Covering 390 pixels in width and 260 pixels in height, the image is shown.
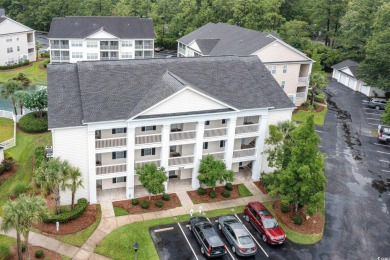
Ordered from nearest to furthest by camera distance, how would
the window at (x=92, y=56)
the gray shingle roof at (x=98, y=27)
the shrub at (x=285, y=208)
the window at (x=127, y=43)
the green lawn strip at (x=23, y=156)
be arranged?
the shrub at (x=285, y=208) → the green lawn strip at (x=23, y=156) → the gray shingle roof at (x=98, y=27) → the window at (x=92, y=56) → the window at (x=127, y=43)

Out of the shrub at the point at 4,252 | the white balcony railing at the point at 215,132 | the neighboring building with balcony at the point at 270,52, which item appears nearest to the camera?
the shrub at the point at 4,252

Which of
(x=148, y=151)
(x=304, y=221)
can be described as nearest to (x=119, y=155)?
(x=148, y=151)

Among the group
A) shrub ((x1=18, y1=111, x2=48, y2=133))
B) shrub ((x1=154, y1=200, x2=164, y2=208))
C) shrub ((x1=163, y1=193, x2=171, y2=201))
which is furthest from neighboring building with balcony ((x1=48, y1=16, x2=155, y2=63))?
shrub ((x1=154, y1=200, x2=164, y2=208))

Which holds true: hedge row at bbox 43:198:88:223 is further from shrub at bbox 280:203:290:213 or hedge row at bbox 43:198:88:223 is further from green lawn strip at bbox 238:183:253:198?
shrub at bbox 280:203:290:213

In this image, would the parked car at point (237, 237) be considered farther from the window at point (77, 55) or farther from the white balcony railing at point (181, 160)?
the window at point (77, 55)

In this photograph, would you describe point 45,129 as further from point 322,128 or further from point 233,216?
point 322,128

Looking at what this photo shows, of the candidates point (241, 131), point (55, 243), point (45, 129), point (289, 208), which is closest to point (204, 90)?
point (241, 131)

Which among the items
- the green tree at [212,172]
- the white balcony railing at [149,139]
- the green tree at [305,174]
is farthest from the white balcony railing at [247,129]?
the white balcony railing at [149,139]
